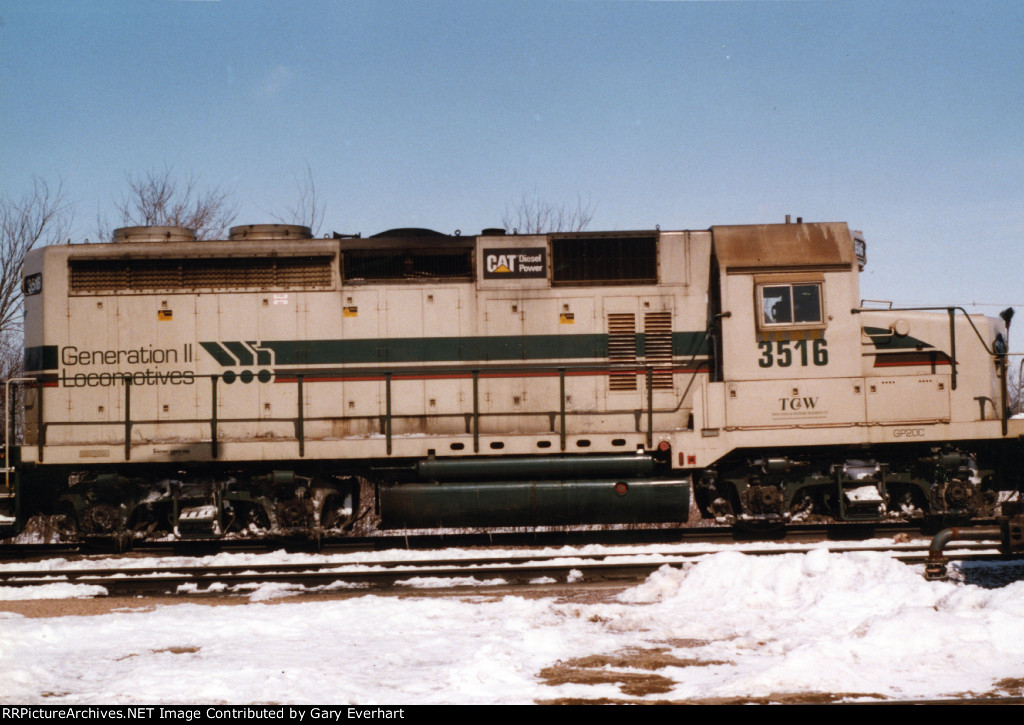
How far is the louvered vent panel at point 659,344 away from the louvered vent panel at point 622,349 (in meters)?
0.17

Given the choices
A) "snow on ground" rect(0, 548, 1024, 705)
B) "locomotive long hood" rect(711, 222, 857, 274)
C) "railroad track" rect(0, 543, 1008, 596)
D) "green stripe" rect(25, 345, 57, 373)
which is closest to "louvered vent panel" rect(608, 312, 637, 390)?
"locomotive long hood" rect(711, 222, 857, 274)

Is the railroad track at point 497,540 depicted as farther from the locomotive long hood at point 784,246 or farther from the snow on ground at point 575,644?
the locomotive long hood at point 784,246

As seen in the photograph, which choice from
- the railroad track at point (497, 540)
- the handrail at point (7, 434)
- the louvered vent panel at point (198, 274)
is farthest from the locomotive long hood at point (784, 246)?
the handrail at point (7, 434)

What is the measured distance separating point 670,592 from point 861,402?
4.52 meters

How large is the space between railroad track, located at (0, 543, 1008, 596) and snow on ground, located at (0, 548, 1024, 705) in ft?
2.62

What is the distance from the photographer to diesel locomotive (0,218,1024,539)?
1159 cm

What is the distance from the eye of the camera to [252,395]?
1198 centimetres

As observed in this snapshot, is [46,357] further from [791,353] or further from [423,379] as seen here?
[791,353]

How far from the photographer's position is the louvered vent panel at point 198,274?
1201 cm

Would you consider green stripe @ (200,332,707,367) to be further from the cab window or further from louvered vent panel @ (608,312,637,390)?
the cab window

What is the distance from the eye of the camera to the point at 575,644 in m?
6.86

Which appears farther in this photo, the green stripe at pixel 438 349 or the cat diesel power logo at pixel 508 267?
the cat diesel power logo at pixel 508 267

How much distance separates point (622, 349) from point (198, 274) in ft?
18.8

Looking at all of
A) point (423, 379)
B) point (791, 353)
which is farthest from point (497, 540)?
point (791, 353)
